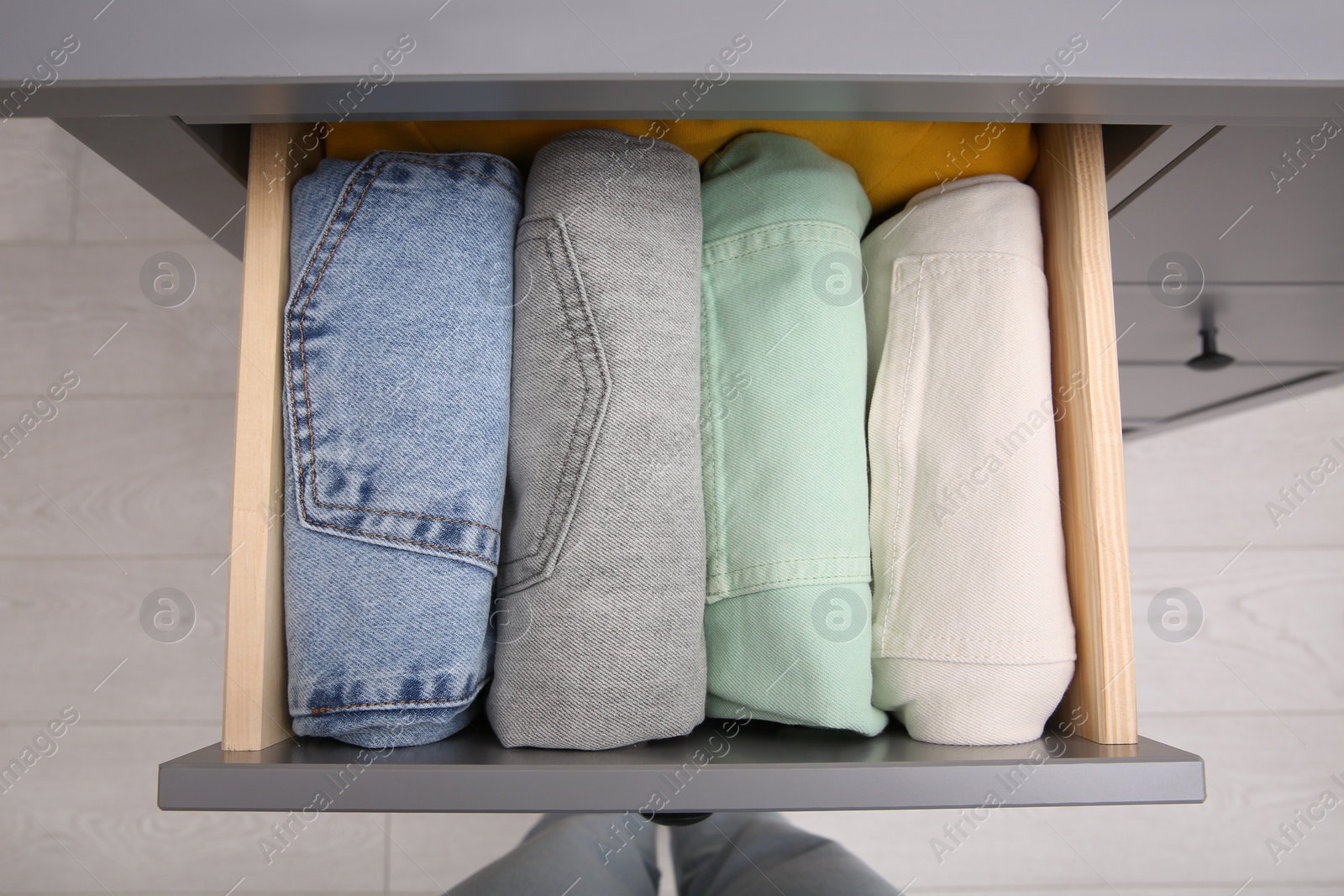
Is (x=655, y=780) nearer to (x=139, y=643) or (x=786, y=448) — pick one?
(x=786, y=448)

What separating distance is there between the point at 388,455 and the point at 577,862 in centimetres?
67

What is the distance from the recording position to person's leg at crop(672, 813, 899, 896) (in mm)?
820

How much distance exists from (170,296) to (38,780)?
0.63 metres

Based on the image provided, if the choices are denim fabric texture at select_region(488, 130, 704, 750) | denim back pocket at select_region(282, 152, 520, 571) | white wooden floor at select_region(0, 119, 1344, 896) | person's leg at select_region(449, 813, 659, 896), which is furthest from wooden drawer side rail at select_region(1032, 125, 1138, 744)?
white wooden floor at select_region(0, 119, 1344, 896)

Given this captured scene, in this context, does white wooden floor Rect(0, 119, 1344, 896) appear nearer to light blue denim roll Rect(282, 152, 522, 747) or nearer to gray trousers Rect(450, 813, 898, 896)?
gray trousers Rect(450, 813, 898, 896)

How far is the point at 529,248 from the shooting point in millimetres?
429

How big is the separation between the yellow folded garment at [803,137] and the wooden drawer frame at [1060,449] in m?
0.02

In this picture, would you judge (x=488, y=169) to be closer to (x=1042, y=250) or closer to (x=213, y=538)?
(x=1042, y=250)

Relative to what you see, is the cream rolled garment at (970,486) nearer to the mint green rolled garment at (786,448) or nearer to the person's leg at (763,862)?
the mint green rolled garment at (786,448)

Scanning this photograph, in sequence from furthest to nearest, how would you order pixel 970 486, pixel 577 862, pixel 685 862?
pixel 685 862, pixel 577 862, pixel 970 486

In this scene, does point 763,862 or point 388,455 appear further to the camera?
point 763,862

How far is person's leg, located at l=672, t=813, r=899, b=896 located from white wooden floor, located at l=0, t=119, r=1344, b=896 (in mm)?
98

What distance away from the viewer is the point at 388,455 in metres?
0.39

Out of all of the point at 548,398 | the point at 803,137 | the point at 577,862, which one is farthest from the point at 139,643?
the point at 803,137
